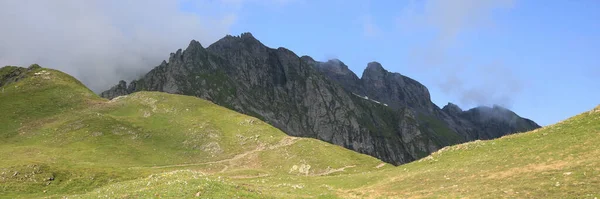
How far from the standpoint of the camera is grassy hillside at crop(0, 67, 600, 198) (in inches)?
1329

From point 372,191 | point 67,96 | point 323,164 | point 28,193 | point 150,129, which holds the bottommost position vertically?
point 28,193

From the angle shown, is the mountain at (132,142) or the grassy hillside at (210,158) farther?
the mountain at (132,142)

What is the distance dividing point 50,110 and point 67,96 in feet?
32.9

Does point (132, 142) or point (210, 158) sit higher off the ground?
point (132, 142)

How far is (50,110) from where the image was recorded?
102 meters

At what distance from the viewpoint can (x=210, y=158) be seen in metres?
87.6

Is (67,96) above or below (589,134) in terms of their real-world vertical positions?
above

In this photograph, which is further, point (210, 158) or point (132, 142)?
point (132, 142)

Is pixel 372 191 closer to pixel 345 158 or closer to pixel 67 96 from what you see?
pixel 345 158

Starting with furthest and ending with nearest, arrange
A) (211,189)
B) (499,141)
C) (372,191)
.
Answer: (499,141) → (372,191) → (211,189)

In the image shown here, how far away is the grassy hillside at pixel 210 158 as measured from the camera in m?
33.8

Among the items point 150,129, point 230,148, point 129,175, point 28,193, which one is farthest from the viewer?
point 150,129

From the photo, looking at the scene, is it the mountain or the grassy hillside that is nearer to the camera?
the grassy hillside

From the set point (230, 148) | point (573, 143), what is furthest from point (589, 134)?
point (230, 148)
